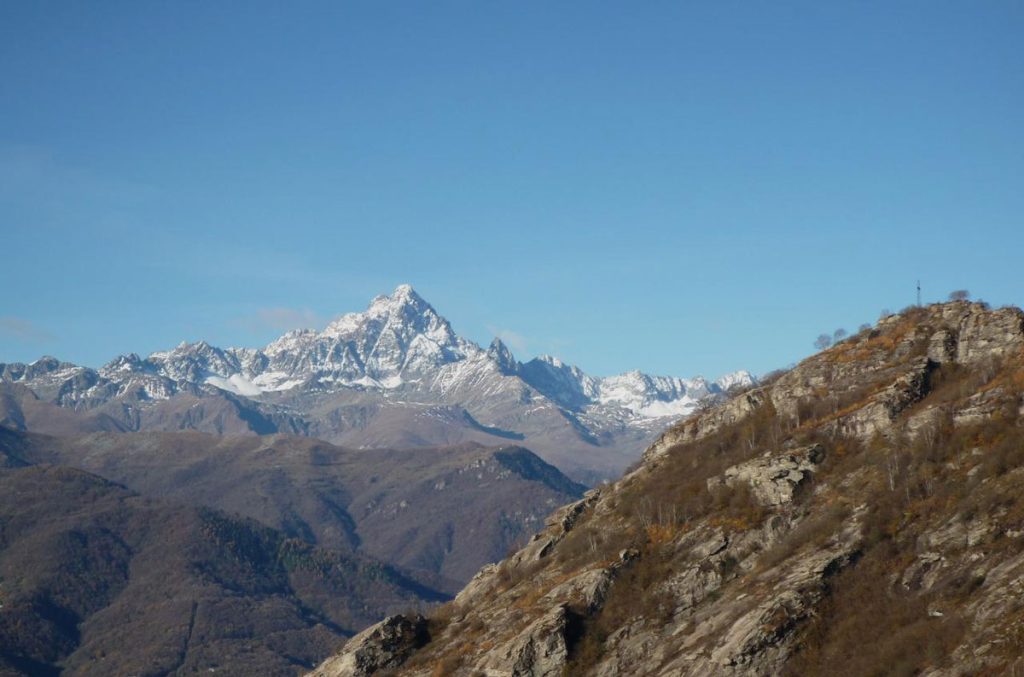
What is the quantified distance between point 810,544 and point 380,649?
1849 inches

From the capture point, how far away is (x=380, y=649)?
409ft

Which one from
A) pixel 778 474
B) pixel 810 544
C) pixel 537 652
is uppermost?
pixel 778 474

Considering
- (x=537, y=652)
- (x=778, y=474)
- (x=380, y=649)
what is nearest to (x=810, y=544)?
(x=778, y=474)

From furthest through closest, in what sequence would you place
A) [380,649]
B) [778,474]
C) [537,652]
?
[380,649] → [778,474] → [537,652]

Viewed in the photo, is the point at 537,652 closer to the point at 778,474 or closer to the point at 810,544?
the point at 810,544

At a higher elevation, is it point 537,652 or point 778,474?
point 778,474

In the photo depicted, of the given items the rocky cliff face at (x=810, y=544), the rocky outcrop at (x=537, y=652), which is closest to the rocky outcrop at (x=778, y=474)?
the rocky cliff face at (x=810, y=544)

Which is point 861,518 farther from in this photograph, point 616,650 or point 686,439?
point 686,439

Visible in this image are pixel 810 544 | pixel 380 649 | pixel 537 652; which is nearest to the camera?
pixel 810 544

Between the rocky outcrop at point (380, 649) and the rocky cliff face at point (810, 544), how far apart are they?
1.96 ft

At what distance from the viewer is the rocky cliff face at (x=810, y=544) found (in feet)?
287

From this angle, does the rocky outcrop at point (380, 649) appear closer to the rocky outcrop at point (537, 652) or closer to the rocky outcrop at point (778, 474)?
the rocky outcrop at point (537, 652)

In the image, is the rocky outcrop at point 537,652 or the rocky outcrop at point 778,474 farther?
the rocky outcrop at point 778,474

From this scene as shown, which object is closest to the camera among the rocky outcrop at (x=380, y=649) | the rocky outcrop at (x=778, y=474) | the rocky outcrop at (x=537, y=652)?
the rocky outcrop at (x=537, y=652)
